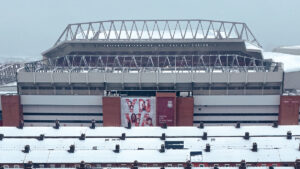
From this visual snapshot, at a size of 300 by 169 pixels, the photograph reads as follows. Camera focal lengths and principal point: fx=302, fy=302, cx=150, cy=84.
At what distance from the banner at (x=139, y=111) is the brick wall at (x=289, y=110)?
2130 cm

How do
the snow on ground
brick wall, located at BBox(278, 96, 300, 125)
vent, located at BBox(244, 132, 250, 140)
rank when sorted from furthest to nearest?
the snow on ground < brick wall, located at BBox(278, 96, 300, 125) < vent, located at BBox(244, 132, 250, 140)

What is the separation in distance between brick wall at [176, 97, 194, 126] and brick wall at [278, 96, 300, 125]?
15.1m

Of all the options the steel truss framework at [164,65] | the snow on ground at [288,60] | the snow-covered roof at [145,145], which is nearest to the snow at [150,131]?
the snow-covered roof at [145,145]

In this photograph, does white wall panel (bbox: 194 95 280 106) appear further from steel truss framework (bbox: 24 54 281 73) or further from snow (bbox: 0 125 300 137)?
snow (bbox: 0 125 300 137)

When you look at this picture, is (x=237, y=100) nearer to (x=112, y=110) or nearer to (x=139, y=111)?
(x=139, y=111)

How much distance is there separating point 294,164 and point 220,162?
7.24 m

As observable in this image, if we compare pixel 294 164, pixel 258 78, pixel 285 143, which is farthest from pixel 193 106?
pixel 294 164

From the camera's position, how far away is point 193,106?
1954 inches

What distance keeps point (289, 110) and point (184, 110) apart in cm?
1760

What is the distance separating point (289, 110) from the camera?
165 feet

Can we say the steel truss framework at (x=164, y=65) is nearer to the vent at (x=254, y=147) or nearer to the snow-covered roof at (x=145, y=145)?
the snow-covered roof at (x=145, y=145)

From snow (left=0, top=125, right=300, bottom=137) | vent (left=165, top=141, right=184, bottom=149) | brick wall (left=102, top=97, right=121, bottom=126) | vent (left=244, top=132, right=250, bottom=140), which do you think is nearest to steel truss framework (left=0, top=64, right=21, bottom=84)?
brick wall (left=102, top=97, right=121, bottom=126)

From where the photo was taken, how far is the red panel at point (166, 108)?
156 feet

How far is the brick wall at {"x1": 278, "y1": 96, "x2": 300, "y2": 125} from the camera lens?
49625mm
